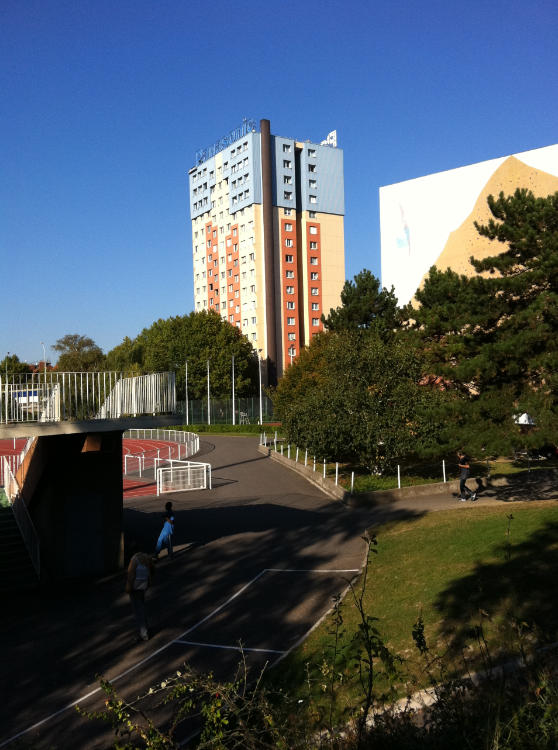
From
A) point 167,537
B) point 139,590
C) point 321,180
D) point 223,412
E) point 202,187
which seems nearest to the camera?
point 139,590

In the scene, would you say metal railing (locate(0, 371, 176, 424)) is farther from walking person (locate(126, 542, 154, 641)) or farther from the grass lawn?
the grass lawn

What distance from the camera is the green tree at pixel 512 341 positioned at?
55.5ft

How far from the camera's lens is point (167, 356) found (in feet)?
246

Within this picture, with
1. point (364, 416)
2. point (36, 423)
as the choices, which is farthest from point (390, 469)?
point (36, 423)

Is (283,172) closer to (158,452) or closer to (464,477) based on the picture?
(158,452)

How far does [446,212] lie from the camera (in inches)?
1928

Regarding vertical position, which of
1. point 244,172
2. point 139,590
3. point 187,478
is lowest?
point 187,478

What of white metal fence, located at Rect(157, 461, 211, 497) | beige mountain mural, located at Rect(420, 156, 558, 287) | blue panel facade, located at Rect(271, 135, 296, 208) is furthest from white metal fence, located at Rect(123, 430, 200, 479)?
blue panel facade, located at Rect(271, 135, 296, 208)

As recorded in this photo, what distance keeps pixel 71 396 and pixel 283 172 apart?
7569 cm

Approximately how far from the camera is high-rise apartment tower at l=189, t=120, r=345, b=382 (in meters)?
82.1

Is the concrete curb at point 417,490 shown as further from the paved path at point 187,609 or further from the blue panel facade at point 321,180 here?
the blue panel facade at point 321,180

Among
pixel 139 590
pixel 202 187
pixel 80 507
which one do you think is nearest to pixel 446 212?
pixel 80 507

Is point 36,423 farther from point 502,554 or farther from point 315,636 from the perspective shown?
point 502,554

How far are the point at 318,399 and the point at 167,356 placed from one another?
51019mm
